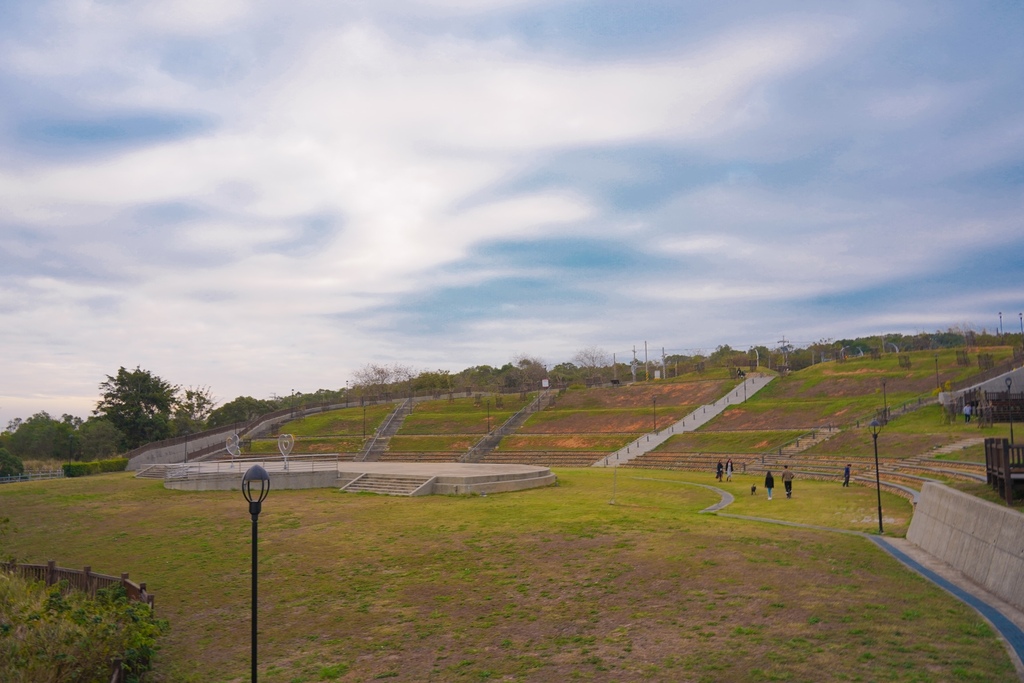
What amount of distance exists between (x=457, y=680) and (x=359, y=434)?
227 feet

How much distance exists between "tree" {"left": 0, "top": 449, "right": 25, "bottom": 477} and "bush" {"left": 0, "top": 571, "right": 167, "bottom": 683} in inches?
2005

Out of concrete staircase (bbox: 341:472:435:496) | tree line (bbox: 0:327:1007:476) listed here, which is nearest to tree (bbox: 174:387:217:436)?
tree line (bbox: 0:327:1007:476)

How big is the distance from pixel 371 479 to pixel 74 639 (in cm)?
2694

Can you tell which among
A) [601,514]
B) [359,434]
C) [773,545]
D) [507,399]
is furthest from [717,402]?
[773,545]

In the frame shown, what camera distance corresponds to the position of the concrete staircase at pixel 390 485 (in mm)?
34844

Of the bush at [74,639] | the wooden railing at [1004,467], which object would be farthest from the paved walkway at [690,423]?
the bush at [74,639]

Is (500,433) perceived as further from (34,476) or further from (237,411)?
(237,411)

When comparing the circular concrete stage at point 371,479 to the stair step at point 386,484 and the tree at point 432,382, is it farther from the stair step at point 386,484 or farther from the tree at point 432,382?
the tree at point 432,382

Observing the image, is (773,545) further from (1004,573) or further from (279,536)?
(279,536)

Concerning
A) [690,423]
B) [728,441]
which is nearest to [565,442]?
[690,423]

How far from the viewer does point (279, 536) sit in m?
23.9

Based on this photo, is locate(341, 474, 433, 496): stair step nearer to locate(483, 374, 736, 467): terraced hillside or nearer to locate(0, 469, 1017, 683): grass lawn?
locate(0, 469, 1017, 683): grass lawn

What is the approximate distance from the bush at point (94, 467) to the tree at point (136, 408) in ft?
52.3

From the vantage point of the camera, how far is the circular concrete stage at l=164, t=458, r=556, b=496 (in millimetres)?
35156
